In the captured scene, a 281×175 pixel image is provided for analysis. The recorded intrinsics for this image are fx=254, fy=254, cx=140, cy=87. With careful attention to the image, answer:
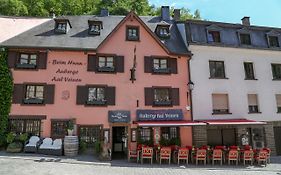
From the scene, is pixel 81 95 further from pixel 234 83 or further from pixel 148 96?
pixel 234 83

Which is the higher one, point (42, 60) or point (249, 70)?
point (42, 60)

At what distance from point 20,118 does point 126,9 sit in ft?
65.1

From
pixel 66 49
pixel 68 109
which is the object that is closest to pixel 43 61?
pixel 66 49

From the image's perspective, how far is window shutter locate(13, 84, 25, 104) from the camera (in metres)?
17.6

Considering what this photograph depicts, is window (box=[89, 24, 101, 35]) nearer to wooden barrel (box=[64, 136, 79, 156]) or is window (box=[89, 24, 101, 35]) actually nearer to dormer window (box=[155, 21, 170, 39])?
dormer window (box=[155, 21, 170, 39])

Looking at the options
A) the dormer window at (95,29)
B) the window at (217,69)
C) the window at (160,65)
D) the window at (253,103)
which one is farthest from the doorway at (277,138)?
the dormer window at (95,29)

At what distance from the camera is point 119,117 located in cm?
1839

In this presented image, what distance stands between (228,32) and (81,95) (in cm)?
1348

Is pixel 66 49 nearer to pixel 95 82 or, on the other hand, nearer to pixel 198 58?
pixel 95 82

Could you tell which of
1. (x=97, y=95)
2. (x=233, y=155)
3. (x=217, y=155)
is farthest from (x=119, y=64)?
(x=233, y=155)

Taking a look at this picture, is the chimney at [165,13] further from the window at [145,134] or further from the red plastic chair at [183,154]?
the red plastic chair at [183,154]

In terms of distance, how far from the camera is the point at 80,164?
14.4m

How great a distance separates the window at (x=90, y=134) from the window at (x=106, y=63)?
4326 millimetres

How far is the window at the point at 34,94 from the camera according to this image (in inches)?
698
